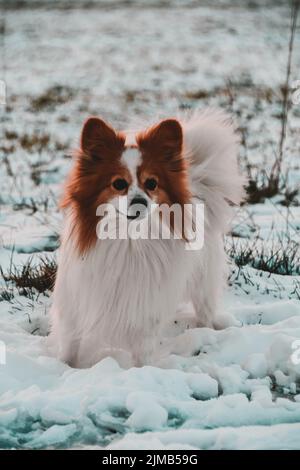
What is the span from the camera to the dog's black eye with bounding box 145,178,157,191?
10.6 ft

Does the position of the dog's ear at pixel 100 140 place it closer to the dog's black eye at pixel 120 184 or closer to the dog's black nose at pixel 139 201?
the dog's black eye at pixel 120 184

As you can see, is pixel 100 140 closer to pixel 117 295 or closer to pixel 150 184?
pixel 150 184

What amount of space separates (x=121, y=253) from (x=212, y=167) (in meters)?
0.94

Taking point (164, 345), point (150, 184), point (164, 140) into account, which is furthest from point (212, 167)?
point (164, 345)

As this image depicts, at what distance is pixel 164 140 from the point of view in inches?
132

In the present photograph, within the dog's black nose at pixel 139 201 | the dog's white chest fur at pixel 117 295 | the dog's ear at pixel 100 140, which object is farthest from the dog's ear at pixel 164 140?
the dog's white chest fur at pixel 117 295

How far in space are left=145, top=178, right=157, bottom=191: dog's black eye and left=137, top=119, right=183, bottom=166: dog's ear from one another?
14 centimetres

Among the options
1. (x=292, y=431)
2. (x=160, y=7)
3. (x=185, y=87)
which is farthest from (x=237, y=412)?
(x=160, y=7)

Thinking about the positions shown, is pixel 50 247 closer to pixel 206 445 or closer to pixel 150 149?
pixel 150 149

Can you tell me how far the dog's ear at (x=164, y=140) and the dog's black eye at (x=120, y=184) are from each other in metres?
0.21

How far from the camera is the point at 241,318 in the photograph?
430cm

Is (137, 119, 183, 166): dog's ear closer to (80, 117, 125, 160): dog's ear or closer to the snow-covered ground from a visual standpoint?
(80, 117, 125, 160): dog's ear

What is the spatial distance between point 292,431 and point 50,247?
310 centimetres

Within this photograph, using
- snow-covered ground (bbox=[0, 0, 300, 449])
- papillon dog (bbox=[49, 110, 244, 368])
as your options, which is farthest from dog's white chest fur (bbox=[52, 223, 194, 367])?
snow-covered ground (bbox=[0, 0, 300, 449])
